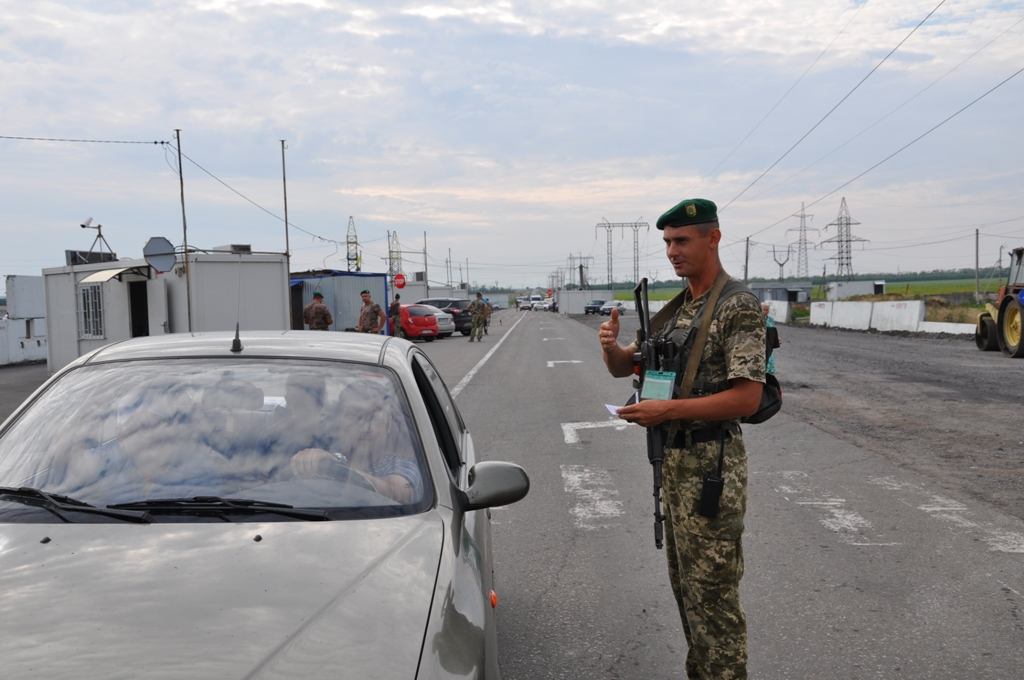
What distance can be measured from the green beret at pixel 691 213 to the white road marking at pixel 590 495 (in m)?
3.22

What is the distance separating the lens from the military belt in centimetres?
319

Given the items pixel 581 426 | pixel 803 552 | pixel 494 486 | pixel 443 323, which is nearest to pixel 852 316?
pixel 443 323

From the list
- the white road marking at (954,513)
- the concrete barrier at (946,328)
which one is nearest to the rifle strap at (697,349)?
the white road marking at (954,513)

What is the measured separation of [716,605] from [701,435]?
1.96 ft

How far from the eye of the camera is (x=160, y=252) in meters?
15.6

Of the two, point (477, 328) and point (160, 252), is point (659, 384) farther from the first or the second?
point (477, 328)

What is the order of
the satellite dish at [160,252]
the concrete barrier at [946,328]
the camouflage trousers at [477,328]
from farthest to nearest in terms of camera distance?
1. the camouflage trousers at [477,328]
2. the concrete barrier at [946,328]
3. the satellite dish at [160,252]

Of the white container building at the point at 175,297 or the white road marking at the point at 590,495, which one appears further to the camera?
the white container building at the point at 175,297

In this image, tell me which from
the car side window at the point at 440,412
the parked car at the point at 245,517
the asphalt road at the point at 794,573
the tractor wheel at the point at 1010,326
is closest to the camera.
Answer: the parked car at the point at 245,517

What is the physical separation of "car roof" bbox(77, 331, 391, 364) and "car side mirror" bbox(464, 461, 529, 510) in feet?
2.05

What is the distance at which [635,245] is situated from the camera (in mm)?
120688

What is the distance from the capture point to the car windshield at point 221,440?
278cm

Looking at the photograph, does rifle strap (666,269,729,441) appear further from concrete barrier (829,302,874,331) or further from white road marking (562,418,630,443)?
concrete barrier (829,302,874,331)

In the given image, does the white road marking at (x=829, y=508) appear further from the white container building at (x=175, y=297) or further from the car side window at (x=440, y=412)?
the white container building at (x=175, y=297)
